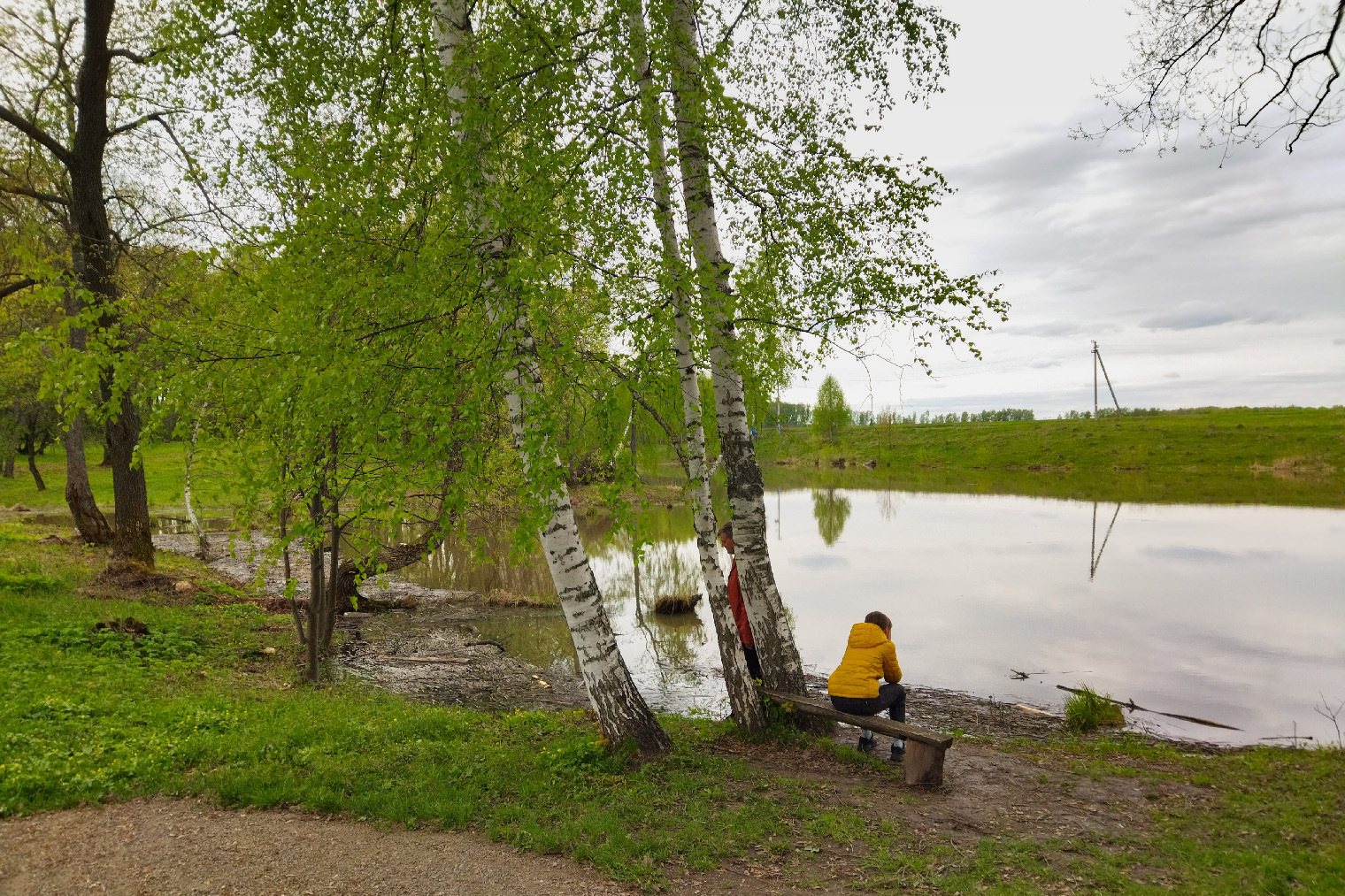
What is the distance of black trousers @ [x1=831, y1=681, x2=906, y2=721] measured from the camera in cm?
782

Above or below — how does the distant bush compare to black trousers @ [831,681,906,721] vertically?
above

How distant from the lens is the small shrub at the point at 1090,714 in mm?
10203

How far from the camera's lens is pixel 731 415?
7.90 metres

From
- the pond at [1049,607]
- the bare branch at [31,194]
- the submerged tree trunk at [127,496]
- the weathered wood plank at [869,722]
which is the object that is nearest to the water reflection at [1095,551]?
the pond at [1049,607]

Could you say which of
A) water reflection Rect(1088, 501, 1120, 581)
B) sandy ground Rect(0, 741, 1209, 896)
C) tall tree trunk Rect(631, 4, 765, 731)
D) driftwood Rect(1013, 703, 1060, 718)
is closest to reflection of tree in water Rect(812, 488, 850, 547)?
water reflection Rect(1088, 501, 1120, 581)

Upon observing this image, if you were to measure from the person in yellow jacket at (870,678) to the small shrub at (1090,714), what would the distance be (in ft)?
12.3

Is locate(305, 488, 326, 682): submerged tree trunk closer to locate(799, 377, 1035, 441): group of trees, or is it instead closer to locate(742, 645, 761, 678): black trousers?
locate(742, 645, 761, 678): black trousers

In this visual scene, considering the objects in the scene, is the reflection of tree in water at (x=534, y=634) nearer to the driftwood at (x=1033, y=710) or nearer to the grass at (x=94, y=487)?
the driftwood at (x=1033, y=710)

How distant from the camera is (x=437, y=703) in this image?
10750mm

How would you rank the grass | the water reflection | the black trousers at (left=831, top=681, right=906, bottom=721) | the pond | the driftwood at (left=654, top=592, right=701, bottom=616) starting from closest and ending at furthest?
the black trousers at (left=831, top=681, right=906, bottom=721)
the pond
the driftwood at (left=654, top=592, right=701, bottom=616)
the water reflection
the grass

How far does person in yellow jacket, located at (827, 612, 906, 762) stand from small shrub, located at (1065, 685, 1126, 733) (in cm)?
376

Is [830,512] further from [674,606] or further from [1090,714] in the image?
[1090,714]

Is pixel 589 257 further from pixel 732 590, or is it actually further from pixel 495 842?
pixel 495 842

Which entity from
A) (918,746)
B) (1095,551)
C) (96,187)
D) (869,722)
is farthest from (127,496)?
(1095,551)
